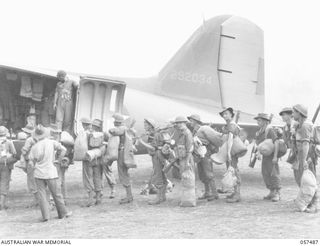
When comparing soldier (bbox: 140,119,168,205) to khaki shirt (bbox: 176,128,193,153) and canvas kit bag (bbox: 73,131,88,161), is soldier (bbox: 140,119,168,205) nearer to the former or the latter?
khaki shirt (bbox: 176,128,193,153)

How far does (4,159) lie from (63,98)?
180 cm

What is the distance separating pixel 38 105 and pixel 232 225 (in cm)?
558

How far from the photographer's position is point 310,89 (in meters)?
80.4

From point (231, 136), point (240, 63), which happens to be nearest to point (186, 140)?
point (231, 136)

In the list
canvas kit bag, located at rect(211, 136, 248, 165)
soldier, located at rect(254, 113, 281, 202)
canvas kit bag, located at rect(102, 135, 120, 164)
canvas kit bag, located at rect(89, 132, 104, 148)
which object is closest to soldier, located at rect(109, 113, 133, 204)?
canvas kit bag, located at rect(102, 135, 120, 164)

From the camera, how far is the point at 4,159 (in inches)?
332

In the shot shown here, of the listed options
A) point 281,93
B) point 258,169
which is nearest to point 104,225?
point 258,169

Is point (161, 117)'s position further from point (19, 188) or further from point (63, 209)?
point (63, 209)

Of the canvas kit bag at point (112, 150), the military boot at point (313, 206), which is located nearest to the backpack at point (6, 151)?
the canvas kit bag at point (112, 150)

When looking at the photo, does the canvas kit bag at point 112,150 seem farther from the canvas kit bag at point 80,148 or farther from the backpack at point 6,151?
the backpack at point 6,151

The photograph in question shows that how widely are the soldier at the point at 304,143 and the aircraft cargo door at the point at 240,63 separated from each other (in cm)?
543

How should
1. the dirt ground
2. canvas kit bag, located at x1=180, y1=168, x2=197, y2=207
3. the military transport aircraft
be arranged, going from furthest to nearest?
the military transport aircraft
canvas kit bag, located at x1=180, y1=168, x2=197, y2=207
the dirt ground

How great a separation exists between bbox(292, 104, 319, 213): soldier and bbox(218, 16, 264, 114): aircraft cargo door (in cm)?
543

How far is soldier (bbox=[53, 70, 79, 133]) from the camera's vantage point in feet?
31.2
